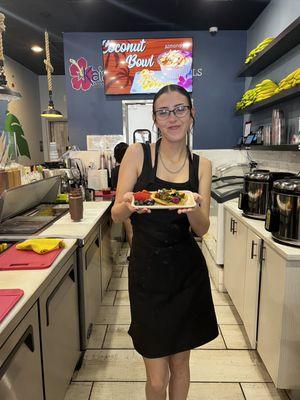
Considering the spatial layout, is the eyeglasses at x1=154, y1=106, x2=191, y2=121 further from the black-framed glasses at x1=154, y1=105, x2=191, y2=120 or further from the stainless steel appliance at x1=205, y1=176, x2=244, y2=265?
the stainless steel appliance at x1=205, y1=176, x2=244, y2=265

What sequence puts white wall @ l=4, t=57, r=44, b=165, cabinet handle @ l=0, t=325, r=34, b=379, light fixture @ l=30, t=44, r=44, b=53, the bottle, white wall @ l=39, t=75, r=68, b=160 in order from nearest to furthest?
cabinet handle @ l=0, t=325, r=34, b=379 < the bottle < light fixture @ l=30, t=44, r=44, b=53 < white wall @ l=4, t=57, r=44, b=165 < white wall @ l=39, t=75, r=68, b=160

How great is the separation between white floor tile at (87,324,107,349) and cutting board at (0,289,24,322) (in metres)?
1.43

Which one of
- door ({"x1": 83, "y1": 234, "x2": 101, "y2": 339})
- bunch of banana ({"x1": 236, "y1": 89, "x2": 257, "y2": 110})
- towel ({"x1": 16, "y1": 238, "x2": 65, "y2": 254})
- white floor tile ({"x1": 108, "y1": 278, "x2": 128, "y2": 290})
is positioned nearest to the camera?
towel ({"x1": 16, "y1": 238, "x2": 65, "y2": 254})

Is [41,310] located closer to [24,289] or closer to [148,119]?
[24,289]

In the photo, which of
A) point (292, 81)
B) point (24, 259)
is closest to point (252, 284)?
point (24, 259)

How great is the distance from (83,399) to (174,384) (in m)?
0.72

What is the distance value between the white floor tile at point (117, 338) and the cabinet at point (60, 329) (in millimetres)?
460

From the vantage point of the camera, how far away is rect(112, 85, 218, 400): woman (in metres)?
A: 1.33

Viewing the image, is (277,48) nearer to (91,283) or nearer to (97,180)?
(97,180)

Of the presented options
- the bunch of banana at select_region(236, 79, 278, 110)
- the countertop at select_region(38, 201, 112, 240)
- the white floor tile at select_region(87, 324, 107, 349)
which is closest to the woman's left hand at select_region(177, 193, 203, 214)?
the countertop at select_region(38, 201, 112, 240)

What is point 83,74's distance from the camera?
15.7ft

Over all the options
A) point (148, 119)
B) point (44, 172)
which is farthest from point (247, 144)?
point (44, 172)

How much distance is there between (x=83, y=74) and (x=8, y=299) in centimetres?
435

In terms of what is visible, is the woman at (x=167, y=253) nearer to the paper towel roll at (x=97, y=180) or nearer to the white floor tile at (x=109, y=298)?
the white floor tile at (x=109, y=298)
